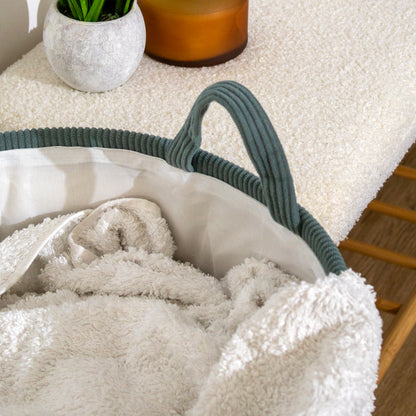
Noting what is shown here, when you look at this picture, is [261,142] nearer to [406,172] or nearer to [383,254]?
[383,254]

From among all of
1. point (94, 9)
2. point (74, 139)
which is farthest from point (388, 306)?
A: point (94, 9)

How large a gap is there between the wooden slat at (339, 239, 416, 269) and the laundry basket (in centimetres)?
14

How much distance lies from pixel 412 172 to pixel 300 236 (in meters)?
0.31

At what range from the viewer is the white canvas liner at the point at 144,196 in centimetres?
51

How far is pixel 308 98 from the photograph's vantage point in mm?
689

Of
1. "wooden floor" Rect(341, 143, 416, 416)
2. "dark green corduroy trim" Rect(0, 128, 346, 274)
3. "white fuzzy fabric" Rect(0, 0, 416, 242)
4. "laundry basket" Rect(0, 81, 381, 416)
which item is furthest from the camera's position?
"wooden floor" Rect(341, 143, 416, 416)

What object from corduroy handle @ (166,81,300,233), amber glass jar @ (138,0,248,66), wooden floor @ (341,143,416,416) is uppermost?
corduroy handle @ (166,81,300,233)

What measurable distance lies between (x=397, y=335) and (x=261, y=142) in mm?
217

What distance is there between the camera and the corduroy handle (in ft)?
1.35

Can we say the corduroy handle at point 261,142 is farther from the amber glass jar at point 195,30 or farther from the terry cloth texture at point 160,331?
the amber glass jar at point 195,30

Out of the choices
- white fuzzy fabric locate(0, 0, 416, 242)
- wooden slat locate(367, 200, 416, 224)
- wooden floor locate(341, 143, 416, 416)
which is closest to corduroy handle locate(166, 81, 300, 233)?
white fuzzy fabric locate(0, 0, 416, 242)

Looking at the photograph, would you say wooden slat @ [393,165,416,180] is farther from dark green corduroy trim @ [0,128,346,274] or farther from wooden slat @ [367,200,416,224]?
dark green corduroy trim @ [0,128,346,274]

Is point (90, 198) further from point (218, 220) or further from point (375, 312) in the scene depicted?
point (375, 312)

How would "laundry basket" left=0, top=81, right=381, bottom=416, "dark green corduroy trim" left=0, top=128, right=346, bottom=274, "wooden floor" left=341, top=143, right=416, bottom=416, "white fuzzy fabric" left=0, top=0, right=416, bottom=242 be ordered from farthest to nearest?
"wooden floor" left=341, top=143, right=416, bottom=416 < "white fuzzy fabric" left=0, top=0, right=416, bottom=242 < "dark green corduroy trim" left=0, top=128, right=346, bottom=274 < "laundry basket" left=0, top=81, right=381, bottom=416
